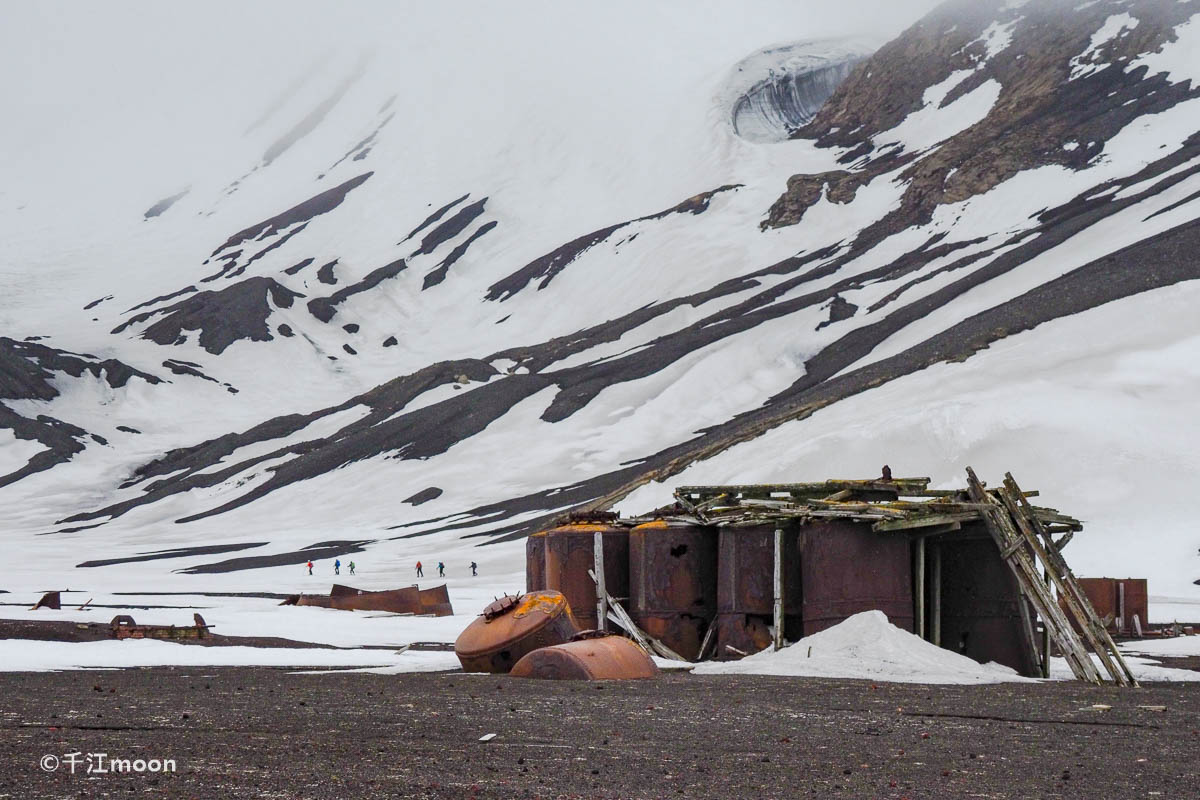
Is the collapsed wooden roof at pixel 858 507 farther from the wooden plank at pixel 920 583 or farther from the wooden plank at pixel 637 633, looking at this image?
the wooden plank at pixel 637 633

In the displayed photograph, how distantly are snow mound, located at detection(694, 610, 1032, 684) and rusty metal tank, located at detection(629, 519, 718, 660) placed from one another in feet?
8.07

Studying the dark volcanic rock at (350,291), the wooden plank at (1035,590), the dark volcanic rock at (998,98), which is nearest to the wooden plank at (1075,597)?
the wooden plank at (1035,590)

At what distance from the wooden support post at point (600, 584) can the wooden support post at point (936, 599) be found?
618 cm

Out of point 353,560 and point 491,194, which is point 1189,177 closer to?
point 353,560

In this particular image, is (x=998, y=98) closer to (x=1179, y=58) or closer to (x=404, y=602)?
(x=1179, y=58)

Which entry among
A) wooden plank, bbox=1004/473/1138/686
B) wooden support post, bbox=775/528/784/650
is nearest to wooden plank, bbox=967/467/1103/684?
wooden plank, bbox=1004/473/1138/686

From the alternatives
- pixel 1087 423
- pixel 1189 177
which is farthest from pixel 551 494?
pixel 1189 177

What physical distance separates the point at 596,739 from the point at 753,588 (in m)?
11.8

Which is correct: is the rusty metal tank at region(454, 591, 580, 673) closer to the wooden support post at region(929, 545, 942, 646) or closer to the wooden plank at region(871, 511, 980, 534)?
the wooden plank at region(871, 511, 980, 534)

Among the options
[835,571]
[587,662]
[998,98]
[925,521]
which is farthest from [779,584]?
[998,98]

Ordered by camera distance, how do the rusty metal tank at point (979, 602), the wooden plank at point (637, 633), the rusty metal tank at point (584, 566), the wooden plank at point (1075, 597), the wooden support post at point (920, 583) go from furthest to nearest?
the rusty metal tank at point (584, 566)
the wooden plank at point (637, 633)
the rusty metal tank at point (979, 602)
the wooden support post at point (920, 583)
the wooden plank at point (1075, 597)

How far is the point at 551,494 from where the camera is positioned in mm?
84125

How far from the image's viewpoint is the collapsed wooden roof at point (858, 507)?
21.6 m

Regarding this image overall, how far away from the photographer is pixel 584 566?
26.2 metres
